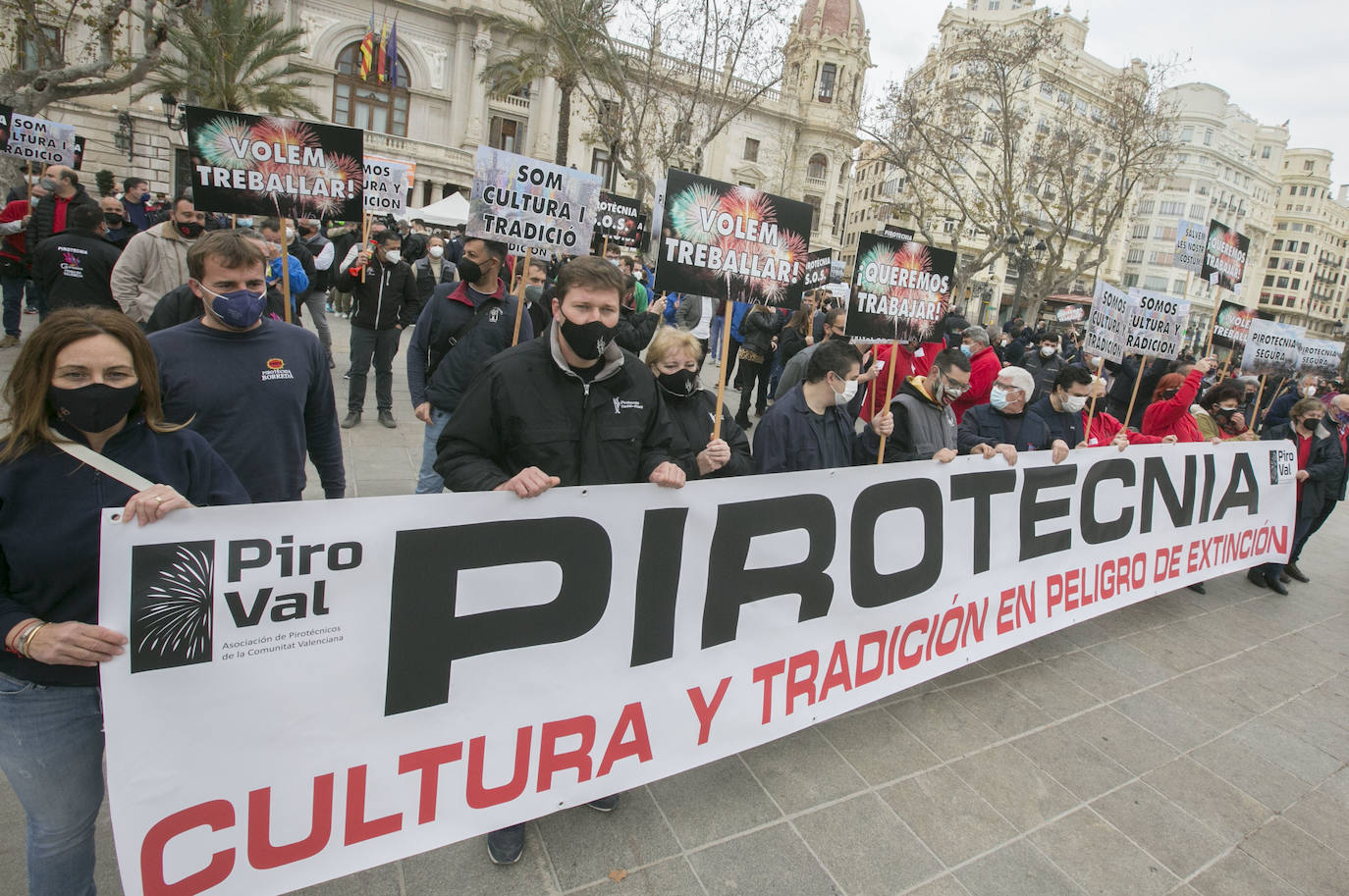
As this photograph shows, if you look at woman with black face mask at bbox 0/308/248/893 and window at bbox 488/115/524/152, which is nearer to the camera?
woman with black face mask at bbox 0/308/248/893

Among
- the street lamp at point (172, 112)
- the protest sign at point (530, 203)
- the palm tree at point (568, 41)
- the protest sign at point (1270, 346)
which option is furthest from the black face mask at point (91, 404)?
the street lamp at point (172, 112)

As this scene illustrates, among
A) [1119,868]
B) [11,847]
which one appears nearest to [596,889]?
[11,847]

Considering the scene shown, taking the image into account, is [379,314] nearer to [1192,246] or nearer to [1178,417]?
[1178,417]

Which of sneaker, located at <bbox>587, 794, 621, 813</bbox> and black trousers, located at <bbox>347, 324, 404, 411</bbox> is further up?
black trousers, located at <bbox>347, 324, 404, 411</bbox>

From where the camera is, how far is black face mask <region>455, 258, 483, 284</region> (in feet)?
15.5

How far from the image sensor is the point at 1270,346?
9133mm

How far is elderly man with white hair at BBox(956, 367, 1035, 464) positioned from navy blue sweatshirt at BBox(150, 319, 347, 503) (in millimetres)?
3642

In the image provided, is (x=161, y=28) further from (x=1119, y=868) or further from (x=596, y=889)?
(x=1119, y=868)

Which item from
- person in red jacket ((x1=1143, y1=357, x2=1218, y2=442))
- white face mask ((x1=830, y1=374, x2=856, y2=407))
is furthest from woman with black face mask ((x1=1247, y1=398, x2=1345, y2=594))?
white face mask ((x1=830, y1=374, x2=856, y2=407))

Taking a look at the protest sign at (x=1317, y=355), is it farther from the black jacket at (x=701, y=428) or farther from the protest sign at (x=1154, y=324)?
the black jacket at (x=701, y=428)

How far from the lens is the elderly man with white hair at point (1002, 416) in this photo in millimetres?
4539

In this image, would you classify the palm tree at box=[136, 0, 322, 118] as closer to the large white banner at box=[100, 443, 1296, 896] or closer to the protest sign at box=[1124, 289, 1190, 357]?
the protest sign at box=[1124, 289, 1190, 357]

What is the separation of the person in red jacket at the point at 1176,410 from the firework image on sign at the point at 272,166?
251 inches

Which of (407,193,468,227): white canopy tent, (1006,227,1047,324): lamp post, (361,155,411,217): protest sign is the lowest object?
(361,155,411,217): protest sign
